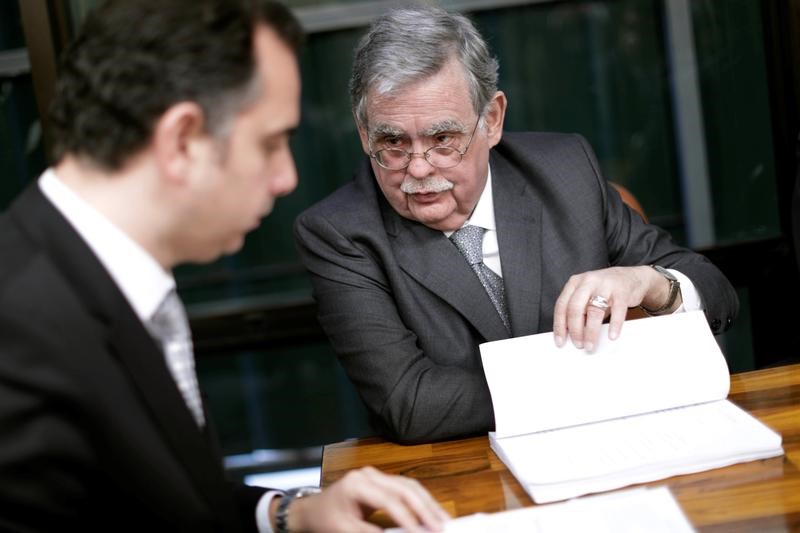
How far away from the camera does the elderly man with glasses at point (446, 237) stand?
2002mm

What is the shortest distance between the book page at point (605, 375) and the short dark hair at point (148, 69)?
2.42 feet

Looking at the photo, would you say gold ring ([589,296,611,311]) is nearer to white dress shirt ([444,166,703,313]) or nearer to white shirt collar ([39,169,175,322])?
white dress shirt ([444,166,703,313])

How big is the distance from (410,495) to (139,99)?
2.02ft

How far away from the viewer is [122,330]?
A: 1.13 m

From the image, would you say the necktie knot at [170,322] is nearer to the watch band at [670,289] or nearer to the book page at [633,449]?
the book page at [633,449]

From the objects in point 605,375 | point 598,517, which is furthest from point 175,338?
point 605,375

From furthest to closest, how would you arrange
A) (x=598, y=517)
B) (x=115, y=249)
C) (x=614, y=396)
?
(x=614, y=396)
(x=598, y=517)
(x=115, y=249)

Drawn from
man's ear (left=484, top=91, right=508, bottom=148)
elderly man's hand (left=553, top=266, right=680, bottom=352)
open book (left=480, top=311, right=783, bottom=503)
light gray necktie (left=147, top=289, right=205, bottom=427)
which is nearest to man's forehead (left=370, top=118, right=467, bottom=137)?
man's ear (left=484, top=91, right=508, bottom=148)

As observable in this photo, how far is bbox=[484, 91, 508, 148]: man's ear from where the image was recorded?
2221 mm

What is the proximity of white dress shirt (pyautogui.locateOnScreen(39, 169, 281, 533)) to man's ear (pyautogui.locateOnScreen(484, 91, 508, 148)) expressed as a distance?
3.78 feet

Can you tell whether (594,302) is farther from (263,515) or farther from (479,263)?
(263,515)

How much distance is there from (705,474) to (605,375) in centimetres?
29

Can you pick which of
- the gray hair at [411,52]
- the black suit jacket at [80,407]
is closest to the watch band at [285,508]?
the black suit jacket at [80,407]

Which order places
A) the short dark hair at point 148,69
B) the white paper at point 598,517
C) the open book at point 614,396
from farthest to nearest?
the open book at point 614,396 < the white paper at point 598,517 < the short dark hair at point 148,69
